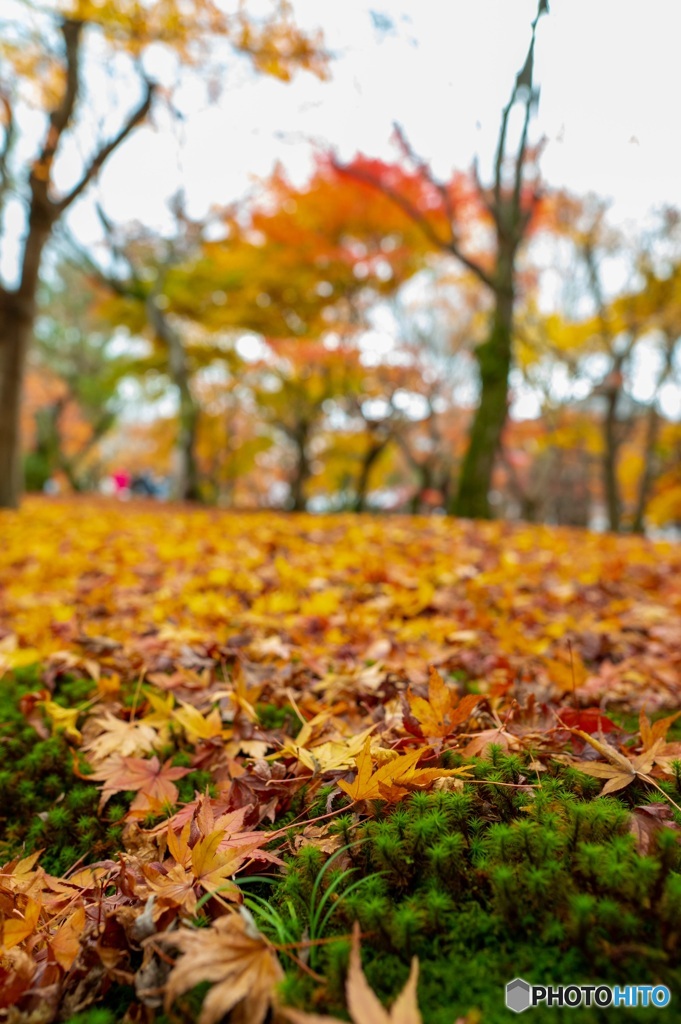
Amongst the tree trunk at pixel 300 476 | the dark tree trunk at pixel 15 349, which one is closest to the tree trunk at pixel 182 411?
the tree trunk at pixel 300 476

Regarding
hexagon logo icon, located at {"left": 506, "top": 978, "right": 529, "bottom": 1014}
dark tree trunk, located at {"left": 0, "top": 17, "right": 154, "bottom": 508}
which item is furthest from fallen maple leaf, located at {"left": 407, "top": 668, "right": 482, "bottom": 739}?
dark tree trunk, located at {"left": 0, "top": 17, "right": 154, "bottom": 508}

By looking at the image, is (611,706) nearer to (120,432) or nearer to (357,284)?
(357,284)

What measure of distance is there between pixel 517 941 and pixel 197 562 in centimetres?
335

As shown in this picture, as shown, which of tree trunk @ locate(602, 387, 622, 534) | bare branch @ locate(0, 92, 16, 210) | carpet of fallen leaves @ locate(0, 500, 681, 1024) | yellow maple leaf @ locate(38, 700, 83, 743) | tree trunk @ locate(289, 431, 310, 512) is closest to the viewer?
carpet of fallen leaves @ locate(0, 500, 681, 1024)

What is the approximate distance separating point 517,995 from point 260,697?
3.99 feet

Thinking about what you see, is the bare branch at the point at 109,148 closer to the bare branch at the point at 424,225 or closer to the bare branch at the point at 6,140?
the bare branch at the point at 6,140

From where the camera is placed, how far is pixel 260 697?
1.93 metres

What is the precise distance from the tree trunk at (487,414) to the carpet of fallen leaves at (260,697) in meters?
3.76

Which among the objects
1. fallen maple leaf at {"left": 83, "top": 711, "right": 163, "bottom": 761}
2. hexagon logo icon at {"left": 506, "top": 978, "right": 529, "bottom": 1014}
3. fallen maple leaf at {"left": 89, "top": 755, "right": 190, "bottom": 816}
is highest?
hexagon logo icon at {"left": 506, "top": 978, "right": 529, "bottom": 1014}

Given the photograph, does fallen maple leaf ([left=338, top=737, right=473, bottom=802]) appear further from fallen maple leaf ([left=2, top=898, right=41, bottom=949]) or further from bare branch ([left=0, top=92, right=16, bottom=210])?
bare branch ([left=0, top=92, right=16, bottom=210])

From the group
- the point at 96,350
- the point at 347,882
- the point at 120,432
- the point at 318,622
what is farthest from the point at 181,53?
the point at 120,432

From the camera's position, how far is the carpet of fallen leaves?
1.00 m
